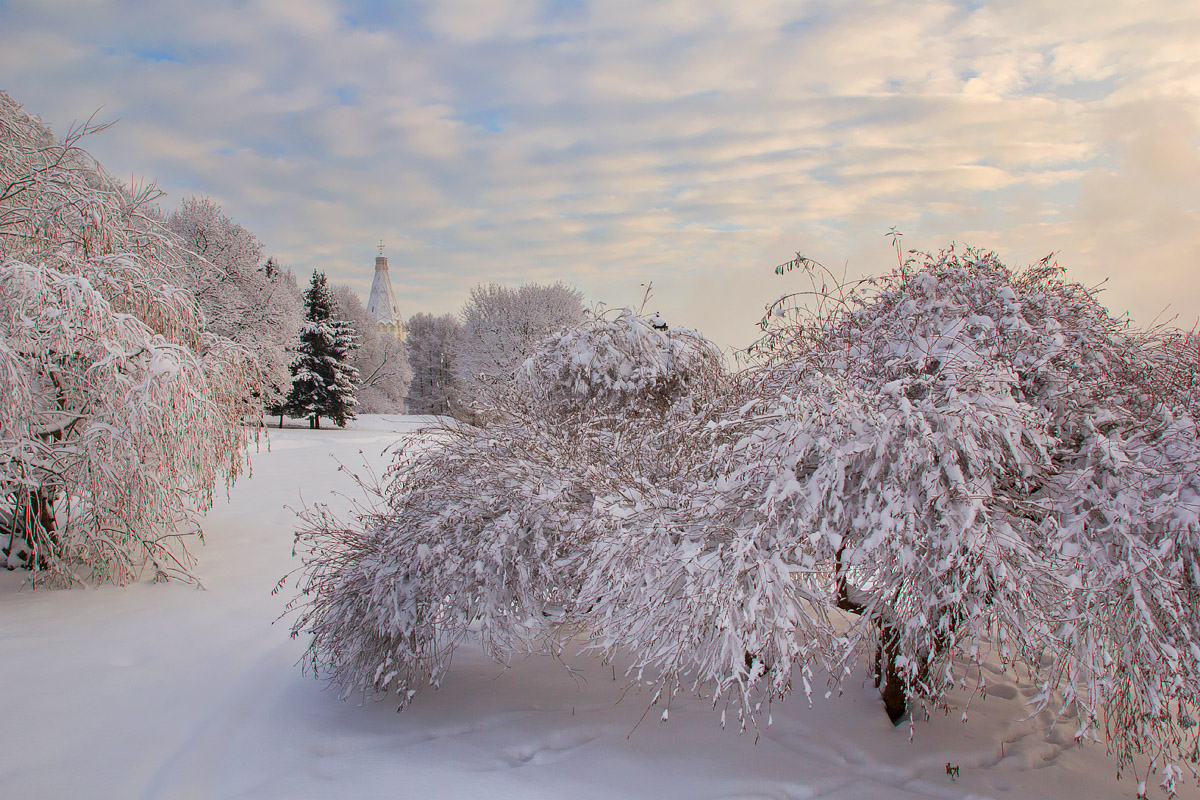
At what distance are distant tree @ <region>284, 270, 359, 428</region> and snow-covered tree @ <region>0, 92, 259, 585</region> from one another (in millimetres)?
19487

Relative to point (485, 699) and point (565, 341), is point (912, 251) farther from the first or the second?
point (485, 699)

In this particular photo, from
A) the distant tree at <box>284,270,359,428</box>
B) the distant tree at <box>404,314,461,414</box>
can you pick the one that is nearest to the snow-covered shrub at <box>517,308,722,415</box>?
the distant tree at <box>284,270,359,428</box>

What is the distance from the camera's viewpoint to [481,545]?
5383 mm

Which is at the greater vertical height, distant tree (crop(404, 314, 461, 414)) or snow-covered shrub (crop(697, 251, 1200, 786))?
distant tree (crop(404, 314, 461, 414))

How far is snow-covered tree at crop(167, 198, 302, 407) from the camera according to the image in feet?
73.6

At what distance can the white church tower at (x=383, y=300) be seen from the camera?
66.1 metres

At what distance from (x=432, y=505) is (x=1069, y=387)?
4789mm

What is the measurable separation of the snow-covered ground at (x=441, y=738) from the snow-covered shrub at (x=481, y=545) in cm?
56

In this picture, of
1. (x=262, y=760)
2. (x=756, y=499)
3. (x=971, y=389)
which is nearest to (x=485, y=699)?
(x=262, y=760)

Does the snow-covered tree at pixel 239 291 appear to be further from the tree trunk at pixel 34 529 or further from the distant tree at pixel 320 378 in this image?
the tree trunk at pixel 34 529

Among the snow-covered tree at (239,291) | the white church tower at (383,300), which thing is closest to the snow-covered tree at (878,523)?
the snow-covered tree at (239,291)

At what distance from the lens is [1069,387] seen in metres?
4.49

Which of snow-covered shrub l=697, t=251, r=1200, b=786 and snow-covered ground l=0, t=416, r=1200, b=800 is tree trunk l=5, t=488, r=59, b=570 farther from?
snow-covered shrub l=697, t=251, r=1200, b=786

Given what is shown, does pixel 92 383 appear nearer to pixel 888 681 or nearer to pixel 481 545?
pixel 481 545
